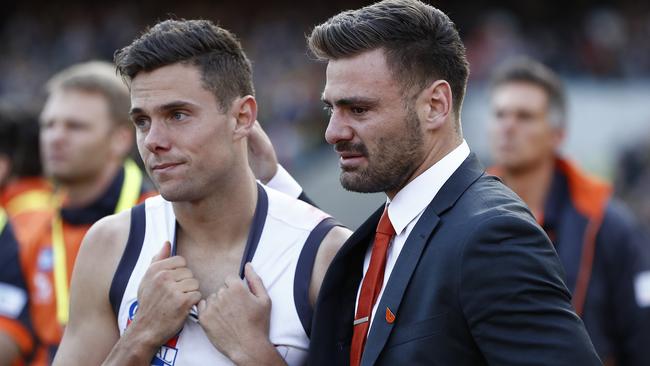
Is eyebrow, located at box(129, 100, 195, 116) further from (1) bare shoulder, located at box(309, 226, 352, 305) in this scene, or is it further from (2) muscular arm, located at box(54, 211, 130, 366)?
(1) bare shoulder, located at box(309, 226, 352, 305)

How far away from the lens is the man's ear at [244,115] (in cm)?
361

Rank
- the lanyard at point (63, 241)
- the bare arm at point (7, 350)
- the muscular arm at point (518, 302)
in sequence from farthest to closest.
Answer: the lanyard at point (63, 241), the bare arm at point (7, 350), the muscular arm at point (518, 302)

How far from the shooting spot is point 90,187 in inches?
225

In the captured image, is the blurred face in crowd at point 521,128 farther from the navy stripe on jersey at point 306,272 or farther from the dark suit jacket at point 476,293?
the dark suit jacket at point 476,293

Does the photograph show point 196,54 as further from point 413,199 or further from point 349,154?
point 413,199

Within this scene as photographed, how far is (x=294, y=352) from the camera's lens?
339cm

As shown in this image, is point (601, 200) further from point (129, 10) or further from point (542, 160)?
point (129, 10)

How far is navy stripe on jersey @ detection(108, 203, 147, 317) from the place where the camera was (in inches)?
138

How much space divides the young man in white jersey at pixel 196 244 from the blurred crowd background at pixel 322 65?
35.7ft

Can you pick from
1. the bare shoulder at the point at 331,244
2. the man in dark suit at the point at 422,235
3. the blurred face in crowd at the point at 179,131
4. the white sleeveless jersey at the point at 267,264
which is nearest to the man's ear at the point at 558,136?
the white sleeveless jersey at the point at 267,264

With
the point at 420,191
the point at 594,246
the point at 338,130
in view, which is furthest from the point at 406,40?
the point at 594,246

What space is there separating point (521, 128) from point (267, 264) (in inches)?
121

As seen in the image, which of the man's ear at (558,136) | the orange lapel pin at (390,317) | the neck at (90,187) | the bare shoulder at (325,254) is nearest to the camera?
the orange lapel pin at (390,317)

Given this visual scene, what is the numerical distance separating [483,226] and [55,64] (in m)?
21.0
